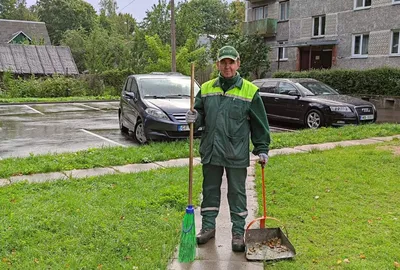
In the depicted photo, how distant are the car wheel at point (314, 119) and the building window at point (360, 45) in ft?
46.5

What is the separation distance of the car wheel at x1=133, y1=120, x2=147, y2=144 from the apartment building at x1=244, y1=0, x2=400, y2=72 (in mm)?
17639

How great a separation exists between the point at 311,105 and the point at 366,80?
31.4 feet

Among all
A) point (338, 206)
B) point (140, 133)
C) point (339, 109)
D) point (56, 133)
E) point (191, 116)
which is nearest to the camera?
point (191, 116)

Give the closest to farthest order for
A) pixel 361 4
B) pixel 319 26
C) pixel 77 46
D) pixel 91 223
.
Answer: pixel 91 223, pixel 361 4, pixel 319 26, pixel 77 46

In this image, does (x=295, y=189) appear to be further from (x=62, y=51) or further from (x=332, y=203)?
(x=62, y=51)

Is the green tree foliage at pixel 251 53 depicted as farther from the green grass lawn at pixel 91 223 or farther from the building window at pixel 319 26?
the green grass lawn at pixel 91 223

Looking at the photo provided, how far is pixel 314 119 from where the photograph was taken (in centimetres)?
1224

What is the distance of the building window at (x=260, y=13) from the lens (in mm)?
31812

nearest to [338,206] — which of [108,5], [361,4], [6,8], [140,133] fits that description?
[140,133]

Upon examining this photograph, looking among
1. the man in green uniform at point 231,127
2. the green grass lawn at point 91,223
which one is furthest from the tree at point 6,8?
the man in green uniform at point 231,127

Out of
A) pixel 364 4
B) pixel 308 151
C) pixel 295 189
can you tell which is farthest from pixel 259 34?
A: pixel 295 189

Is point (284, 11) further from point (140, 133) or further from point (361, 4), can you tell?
point (140, 133)

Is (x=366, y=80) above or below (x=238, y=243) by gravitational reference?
above

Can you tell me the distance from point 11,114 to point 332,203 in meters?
14.6
